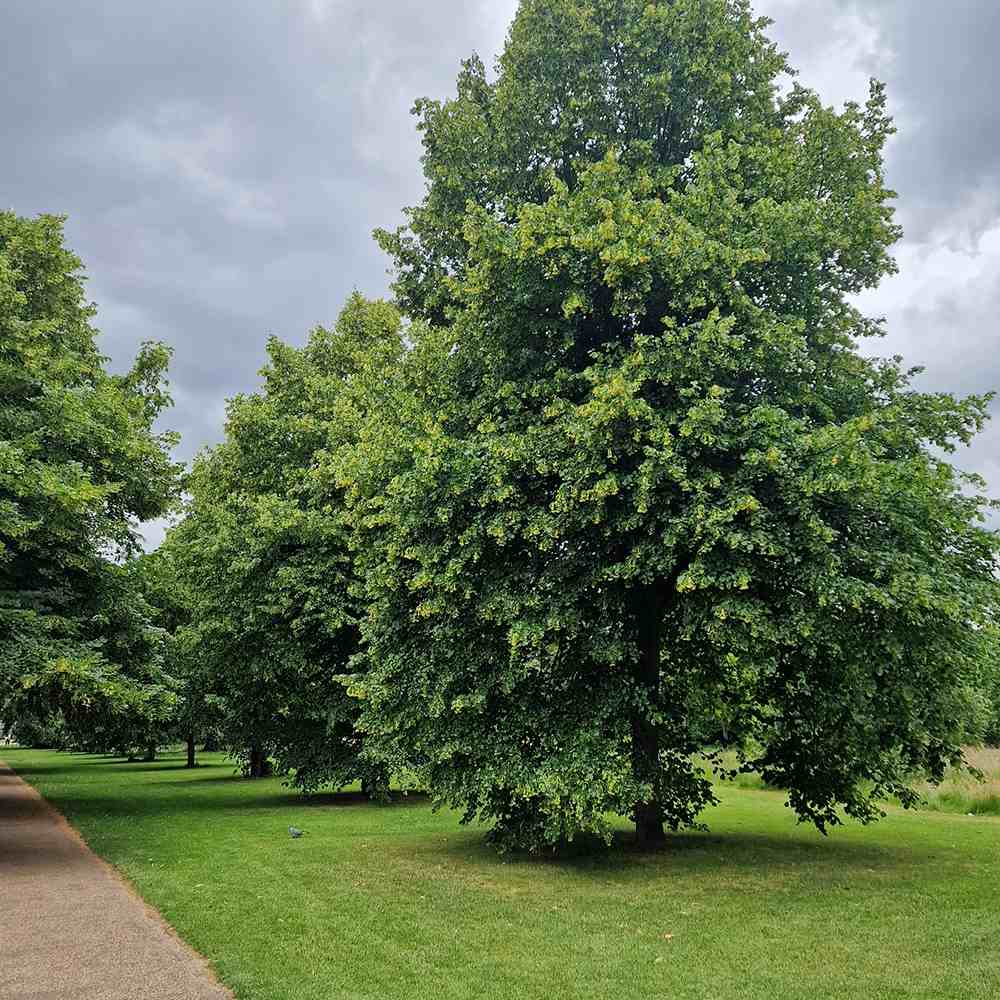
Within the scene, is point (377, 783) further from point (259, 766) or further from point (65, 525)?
point (259, 766)

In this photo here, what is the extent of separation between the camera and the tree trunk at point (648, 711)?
13.3m

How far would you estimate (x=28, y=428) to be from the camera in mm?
15992

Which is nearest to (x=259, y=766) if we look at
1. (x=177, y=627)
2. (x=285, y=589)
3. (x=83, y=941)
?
(x=177, y=627)

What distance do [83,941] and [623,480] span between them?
8.30 m

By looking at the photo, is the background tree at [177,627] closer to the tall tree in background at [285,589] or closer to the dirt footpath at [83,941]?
the tall tree in background at [285,589]

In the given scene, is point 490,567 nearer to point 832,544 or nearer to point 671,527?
point 671,527

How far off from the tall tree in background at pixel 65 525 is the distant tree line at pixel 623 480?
0.28ft

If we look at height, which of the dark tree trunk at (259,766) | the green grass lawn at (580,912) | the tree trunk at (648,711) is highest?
the tree trunk at (648,711)

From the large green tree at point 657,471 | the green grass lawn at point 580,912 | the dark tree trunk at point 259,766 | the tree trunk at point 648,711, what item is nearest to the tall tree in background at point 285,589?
the green grass lawn at point 580,912

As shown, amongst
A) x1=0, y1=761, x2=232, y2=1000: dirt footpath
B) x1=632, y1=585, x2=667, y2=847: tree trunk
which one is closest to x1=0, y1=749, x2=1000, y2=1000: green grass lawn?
x1=0, y1=761, x2=232, y2=1000: dirt footpath

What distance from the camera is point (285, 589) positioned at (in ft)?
74.7

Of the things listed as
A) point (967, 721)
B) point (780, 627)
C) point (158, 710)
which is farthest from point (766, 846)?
point (158, 710)

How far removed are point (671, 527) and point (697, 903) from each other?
4.80 m

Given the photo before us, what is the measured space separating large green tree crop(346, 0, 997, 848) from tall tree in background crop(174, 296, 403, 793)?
749 cm
